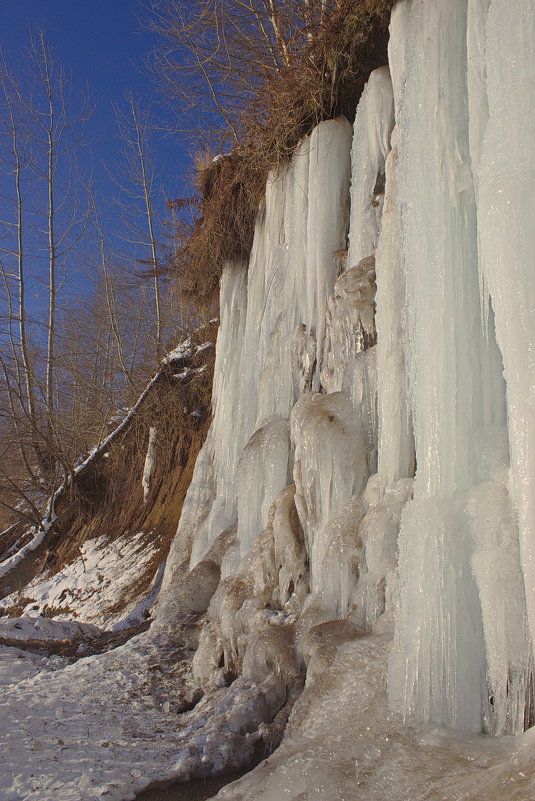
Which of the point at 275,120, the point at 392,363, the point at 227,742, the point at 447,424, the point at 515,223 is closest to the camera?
the point at 515,223

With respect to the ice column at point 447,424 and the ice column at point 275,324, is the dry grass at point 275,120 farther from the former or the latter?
the ice column at point 447,424

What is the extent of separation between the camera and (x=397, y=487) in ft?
12.5

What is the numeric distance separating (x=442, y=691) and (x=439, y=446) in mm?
1039

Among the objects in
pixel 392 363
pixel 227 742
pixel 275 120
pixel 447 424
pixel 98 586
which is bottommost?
pixel 227 742

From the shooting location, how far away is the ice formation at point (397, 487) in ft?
8.14

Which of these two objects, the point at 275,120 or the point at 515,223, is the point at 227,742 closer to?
the point at 515,223

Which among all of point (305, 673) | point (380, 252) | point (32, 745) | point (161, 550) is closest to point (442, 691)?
point (305, 673)

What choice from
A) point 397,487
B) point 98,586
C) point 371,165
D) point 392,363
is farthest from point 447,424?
point 98,586

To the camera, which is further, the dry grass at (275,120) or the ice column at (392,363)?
the dry grass at (275,120)

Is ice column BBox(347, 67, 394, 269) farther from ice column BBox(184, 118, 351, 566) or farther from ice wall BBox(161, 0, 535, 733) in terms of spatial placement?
ice column BBox(184, 118, 351, 566)

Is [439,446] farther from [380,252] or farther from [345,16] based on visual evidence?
[345,16]

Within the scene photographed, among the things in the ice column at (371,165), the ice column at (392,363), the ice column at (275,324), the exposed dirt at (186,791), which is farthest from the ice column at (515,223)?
the ice column at (275,324)

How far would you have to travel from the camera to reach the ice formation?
97.7 inches

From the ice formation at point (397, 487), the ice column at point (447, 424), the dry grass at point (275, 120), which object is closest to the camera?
the ice formation at point (397, 487)
